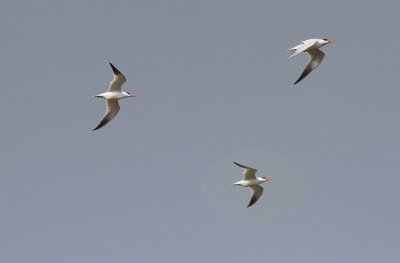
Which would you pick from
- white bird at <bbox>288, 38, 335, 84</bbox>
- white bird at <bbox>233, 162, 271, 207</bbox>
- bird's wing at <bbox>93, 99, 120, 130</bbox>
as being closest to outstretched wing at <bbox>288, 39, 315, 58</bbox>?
white bird at <bbox>288, 38, 335, 84</bbox>

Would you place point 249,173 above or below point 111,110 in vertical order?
below

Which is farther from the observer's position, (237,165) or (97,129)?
(237,165)

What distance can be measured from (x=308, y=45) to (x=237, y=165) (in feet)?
31.3

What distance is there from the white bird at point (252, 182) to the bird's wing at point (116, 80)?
34.6ft

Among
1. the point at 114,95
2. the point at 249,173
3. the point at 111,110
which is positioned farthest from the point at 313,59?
the point at 111,110

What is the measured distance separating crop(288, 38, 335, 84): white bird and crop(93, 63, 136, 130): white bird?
10.8 meters

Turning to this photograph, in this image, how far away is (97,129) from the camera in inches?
1325

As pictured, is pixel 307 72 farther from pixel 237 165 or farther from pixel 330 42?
pixel 237 165

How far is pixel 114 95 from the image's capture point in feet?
114

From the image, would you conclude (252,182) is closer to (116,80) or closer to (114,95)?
(114,95)

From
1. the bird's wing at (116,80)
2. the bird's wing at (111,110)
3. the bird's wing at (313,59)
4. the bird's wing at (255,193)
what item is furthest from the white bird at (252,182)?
the bird's wing at (116,80)

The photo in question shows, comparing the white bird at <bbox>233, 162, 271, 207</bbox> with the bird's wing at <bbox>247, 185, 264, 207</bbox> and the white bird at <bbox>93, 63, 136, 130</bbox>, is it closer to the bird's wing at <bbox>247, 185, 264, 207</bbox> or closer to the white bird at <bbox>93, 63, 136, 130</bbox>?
the bird's wing at <bbox>247, 185, 264, 207</bbox>

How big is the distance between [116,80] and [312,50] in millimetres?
12557

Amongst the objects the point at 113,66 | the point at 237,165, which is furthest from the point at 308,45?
the point at 113,66
